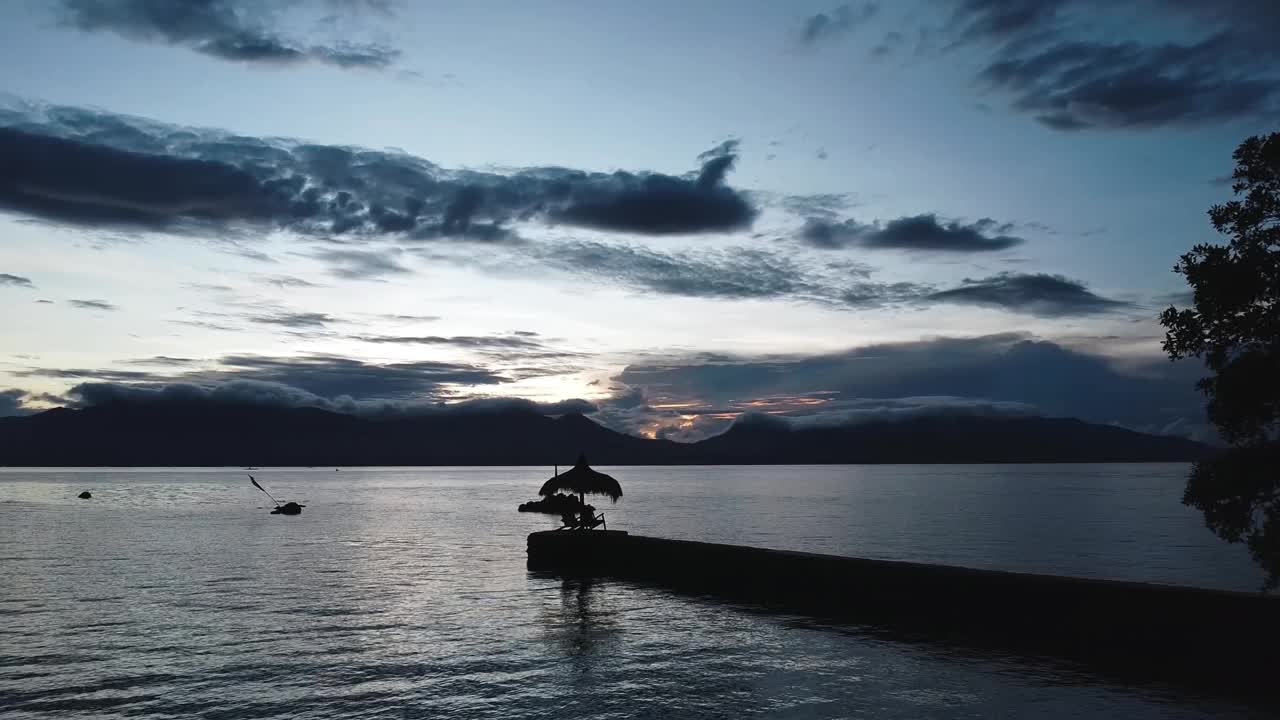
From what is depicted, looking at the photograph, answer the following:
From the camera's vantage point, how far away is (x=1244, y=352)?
21.0 m

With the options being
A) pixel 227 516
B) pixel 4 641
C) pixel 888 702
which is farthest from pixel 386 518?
pixel 888 702

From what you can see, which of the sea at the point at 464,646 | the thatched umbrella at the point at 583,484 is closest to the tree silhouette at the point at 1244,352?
the sea at the point at 464,646

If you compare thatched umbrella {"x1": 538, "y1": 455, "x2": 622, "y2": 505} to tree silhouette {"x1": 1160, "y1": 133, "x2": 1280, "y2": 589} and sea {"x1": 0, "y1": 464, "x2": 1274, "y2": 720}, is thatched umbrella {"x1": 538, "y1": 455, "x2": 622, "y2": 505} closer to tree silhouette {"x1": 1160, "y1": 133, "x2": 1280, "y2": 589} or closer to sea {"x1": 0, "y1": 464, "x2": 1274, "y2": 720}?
sea {"x1": 0, "y1": 464, "x2": 1274, "y2": 720}

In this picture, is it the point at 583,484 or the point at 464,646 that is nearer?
the point at 464,646

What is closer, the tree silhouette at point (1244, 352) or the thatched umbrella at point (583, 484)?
the tree silhouette at point (1244, 352)

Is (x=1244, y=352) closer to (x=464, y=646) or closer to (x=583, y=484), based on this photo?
(x=464, y=646)

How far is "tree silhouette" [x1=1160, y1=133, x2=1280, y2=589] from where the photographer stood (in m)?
20.5

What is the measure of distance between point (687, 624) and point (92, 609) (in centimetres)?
2123

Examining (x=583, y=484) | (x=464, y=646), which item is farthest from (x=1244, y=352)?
(x=583, y=484)

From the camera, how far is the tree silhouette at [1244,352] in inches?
805

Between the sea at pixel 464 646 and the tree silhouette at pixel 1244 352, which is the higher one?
the tree silhouette at pixel 1244 352

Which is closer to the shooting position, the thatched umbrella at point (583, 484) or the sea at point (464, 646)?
the sea at point (464, 646)

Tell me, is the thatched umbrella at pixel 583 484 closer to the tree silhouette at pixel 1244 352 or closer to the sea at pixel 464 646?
the sea at pixel 464 646

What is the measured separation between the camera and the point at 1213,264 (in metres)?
21.2
